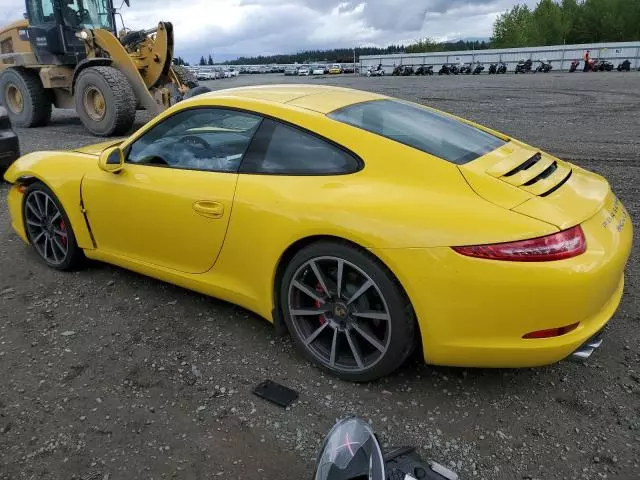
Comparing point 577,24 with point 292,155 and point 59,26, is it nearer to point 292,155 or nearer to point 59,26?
point 59,26

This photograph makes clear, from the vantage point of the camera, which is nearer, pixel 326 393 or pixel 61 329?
pixel 326 393

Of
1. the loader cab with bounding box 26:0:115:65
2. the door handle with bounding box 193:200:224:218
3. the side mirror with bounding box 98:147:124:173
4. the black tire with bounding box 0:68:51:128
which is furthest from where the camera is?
the black tire with bounding box 0:68:51:128

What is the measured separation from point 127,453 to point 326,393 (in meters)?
0.94

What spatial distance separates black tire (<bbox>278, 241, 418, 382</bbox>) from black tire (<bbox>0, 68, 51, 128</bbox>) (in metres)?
11.1

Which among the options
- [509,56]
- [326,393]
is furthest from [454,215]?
[509,56]

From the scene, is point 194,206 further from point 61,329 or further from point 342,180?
point 61,329

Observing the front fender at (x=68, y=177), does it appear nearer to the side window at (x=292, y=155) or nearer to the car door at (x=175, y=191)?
the car door at (x=175, y=191)

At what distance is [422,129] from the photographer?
9.48 feet

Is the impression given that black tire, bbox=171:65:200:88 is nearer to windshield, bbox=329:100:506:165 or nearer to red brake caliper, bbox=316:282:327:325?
Answer: windshield, bbox=329:100:506:165

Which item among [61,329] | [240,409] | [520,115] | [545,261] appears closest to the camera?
[545,261]

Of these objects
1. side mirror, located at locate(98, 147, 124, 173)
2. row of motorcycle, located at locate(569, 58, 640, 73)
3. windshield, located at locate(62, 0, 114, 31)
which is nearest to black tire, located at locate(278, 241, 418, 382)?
side mirror, located at locate(98, 147, 124, 173)

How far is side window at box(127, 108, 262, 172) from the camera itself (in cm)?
295

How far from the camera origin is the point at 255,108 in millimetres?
2910

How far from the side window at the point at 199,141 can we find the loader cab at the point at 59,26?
28.8ft
